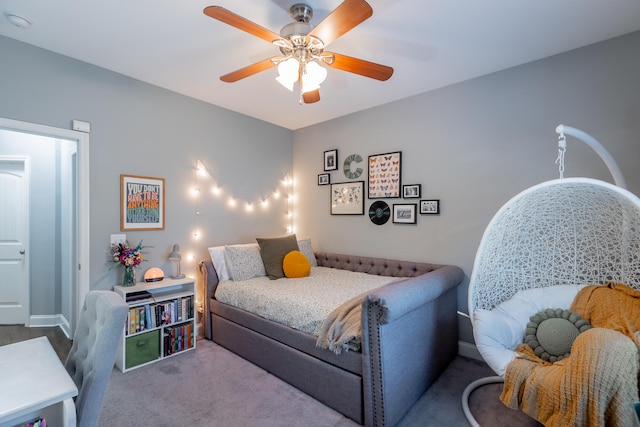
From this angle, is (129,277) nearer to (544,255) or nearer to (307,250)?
(307,250)

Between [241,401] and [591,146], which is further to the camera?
[241,401]

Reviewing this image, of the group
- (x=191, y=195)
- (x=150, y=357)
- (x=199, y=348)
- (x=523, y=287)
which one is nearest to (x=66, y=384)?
(x=150, y=357)

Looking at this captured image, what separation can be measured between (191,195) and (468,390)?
311 cm

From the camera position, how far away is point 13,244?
357 centimetres

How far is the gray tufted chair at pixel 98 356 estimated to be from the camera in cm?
107

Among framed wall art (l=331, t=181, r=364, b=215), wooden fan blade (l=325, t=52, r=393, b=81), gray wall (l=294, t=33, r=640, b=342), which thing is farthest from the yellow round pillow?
wooden fan blade (l=325, t=52, r=393, b=81)

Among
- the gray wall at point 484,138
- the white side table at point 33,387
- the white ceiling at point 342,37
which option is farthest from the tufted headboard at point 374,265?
the white side table at point 33,387

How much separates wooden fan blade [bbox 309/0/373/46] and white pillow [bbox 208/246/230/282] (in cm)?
236

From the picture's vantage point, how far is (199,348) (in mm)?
2998

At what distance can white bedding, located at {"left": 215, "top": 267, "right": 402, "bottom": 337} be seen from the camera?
228 cm

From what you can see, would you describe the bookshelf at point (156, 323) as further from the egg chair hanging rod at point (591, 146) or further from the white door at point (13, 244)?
the egg chair hanging rod at point (591, 146)

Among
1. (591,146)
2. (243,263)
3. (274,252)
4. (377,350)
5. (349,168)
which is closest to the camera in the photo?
(377,350)

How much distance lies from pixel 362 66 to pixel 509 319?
197 centimetres

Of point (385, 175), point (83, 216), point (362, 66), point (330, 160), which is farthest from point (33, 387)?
point (330, 160)
